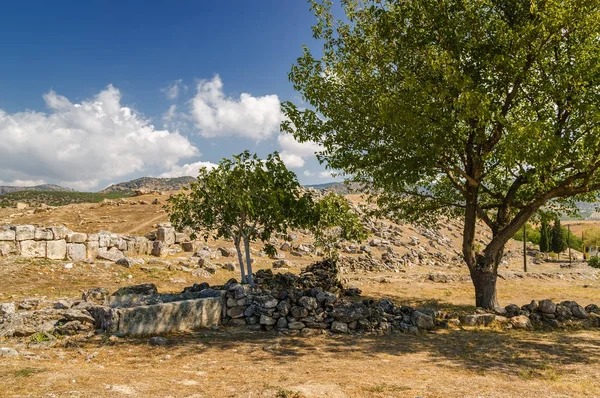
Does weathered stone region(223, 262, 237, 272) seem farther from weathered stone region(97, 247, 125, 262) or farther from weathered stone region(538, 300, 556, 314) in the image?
weathered stone region(538, 300, 556, 314)

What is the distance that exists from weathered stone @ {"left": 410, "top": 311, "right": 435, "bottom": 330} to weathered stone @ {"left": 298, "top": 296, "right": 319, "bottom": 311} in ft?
11.1

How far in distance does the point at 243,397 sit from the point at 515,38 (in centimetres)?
1249

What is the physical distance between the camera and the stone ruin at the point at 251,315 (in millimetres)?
10983

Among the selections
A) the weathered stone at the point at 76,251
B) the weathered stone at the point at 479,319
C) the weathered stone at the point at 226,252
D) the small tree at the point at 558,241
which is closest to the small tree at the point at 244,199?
the weathered stone at the point at 479,319

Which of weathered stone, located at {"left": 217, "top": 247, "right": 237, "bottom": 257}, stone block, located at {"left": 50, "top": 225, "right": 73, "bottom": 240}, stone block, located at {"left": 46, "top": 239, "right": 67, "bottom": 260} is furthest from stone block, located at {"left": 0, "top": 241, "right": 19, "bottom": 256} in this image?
weathered stone, located at {"left": 217, "top": 247, "right": 237, "bottom": 257}

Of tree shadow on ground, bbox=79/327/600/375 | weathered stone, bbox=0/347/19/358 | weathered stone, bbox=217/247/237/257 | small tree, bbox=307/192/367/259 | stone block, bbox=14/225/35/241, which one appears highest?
small tree, bbox=307/192/367/259

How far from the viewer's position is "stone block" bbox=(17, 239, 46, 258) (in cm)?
2255

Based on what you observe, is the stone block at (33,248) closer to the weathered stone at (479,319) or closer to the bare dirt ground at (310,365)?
the bare dirt ground at (310,365)

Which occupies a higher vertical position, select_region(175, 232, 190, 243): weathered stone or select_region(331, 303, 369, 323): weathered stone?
select_region(175, 232, 190, 243): weathered stone

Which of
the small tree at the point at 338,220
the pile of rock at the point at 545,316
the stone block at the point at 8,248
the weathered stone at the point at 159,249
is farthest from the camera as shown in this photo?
the weathered stone at the point at 159,249

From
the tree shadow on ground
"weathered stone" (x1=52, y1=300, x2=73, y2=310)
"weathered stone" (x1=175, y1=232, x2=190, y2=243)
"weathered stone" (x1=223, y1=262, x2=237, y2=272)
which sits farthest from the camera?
"weathered stone" (x1=175, y1=232, x2=190, y2=243)

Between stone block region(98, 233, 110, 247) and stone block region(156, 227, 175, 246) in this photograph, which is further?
stone block region(156, 227, 175, 246)

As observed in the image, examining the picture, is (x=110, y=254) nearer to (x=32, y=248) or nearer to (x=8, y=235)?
(x=32, y=248)

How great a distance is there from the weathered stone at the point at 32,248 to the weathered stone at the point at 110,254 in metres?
3.01
